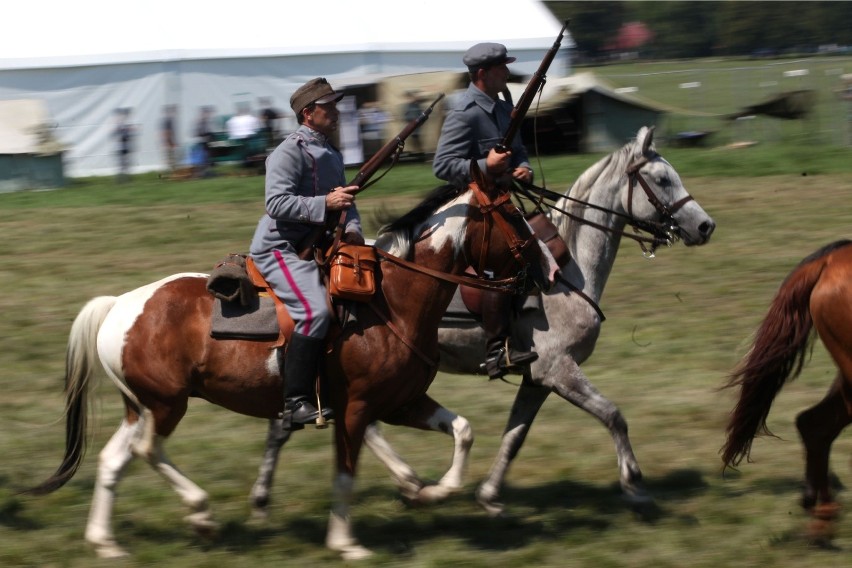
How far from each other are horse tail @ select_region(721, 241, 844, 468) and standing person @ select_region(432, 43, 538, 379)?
122 centimetres

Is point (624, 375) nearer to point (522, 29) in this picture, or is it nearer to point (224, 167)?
point (224, 167)

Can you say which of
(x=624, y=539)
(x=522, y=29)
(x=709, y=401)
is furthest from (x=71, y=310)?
(x=522, y=29)

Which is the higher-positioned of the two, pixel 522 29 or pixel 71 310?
pixel 522 29

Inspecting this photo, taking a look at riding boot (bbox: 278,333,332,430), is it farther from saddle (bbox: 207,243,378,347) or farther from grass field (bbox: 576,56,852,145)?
grass field (bbox: 576,56,852,145)

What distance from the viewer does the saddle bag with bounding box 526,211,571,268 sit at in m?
7.18

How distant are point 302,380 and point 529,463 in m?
2.27

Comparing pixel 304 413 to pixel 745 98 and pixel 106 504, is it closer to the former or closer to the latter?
pixel 106 504

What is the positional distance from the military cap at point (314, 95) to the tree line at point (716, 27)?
46.7m

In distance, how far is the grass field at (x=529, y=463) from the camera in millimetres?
6281

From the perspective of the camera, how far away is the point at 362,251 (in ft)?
20.0

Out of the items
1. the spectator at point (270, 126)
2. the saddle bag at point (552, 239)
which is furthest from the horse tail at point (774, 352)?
the spectator at point (270, 126)

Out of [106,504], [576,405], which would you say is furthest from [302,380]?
[576,405]

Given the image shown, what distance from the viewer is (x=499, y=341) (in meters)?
7.06

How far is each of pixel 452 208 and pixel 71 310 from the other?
7342 mm
